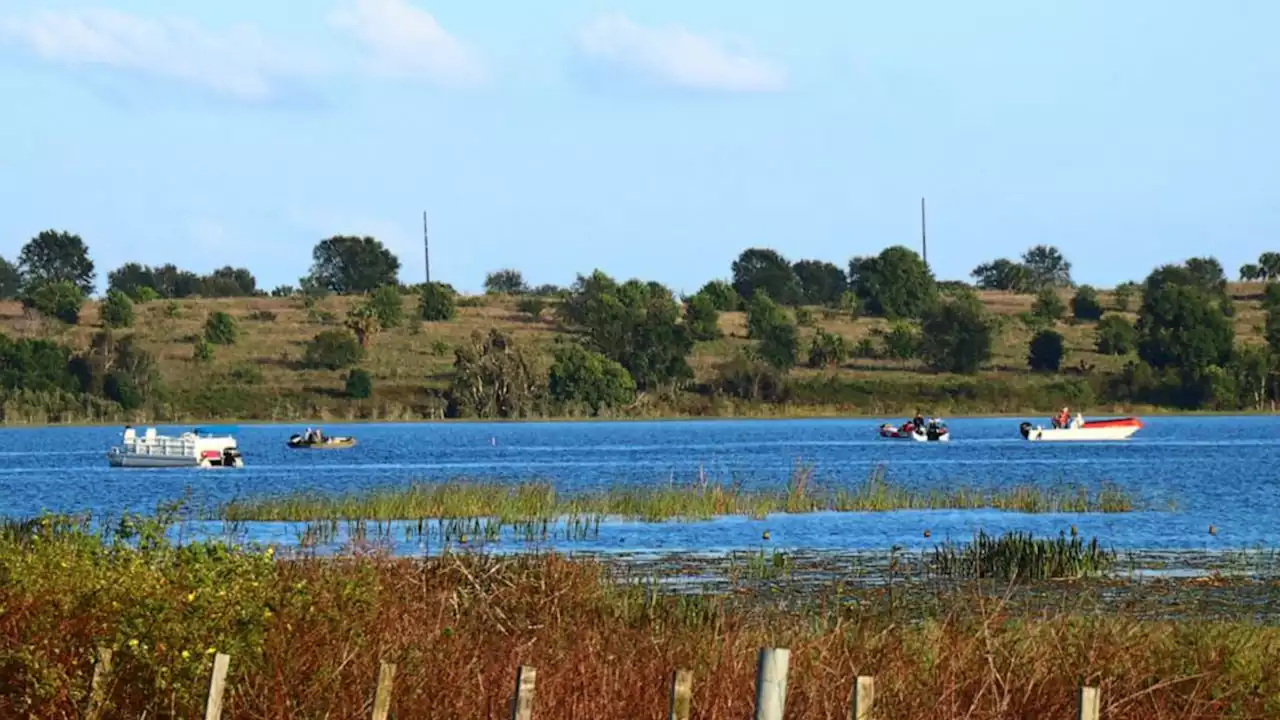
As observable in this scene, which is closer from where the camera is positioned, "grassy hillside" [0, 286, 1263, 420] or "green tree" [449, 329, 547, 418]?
"green tree" [449, 329, 547, 418]

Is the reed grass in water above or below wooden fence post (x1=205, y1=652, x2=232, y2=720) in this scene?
below

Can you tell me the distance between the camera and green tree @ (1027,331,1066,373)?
149m

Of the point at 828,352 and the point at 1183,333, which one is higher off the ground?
the point at 1183,333

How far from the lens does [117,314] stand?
15850 cm

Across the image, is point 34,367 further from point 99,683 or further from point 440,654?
point 99,683

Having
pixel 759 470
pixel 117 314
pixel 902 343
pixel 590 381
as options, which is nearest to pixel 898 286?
pixel 902 343

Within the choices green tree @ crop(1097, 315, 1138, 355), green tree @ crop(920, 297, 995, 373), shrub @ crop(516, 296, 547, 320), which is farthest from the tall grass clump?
shrub @ crop(516, 296, 547, 320)

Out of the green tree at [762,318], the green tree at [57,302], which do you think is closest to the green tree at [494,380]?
the green tree at [762,318]

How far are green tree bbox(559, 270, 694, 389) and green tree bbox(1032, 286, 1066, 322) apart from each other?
97.8ft

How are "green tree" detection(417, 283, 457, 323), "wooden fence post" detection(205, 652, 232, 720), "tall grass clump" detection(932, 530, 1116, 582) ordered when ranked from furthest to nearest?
1. "green tree" detection(417, 283, 457, 323)
2. "tall grass clump" detection(932, 530, 1116, 582)
3. "wooden fence post" detection(205, 652, 232, 720)

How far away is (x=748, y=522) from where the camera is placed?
48688mm

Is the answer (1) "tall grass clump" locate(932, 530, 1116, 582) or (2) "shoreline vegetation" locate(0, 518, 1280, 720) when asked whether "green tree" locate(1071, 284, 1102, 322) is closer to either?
(1) "tall grass clump" locate(932, 530, 1116, 582)

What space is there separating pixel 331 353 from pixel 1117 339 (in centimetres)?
5326

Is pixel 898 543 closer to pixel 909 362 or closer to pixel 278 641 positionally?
pixel 278 641
